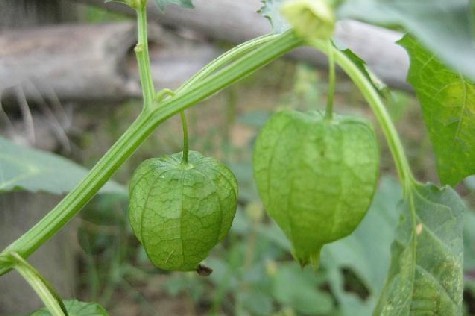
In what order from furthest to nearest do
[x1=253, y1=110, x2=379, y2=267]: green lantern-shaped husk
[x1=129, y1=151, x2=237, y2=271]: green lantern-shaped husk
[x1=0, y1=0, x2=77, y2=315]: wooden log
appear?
[x1=0, y1=0, x2=77, y2=315]: wooden log, [x1=129, y1=151, x2=237, y2=271]: green lantern-shaped husk, [x1=253, y1=110, x2=379, y2=267]: green lantern-shaped husk

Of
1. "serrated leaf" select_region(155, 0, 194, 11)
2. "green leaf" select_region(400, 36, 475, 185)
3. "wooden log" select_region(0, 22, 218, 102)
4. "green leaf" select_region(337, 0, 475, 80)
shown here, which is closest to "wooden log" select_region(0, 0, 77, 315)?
"wooden log" select_region(0, 22, 218, 102)

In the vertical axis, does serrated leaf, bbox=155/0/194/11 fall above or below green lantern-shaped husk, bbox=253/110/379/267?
above

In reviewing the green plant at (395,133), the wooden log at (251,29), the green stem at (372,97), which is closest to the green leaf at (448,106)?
the green plant at (395,133)

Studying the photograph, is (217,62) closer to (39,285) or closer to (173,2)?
(173,2)

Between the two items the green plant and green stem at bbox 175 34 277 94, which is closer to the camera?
the green plant

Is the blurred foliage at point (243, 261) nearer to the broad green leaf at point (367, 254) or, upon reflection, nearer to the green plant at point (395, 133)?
the broad green leaf at point (367, 254)

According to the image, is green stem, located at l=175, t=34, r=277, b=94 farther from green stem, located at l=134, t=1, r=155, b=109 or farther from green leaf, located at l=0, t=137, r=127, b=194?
green leaf, located at l=0, t=137, r=127, b=194

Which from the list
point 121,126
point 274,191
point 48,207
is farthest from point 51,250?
point 274,191
